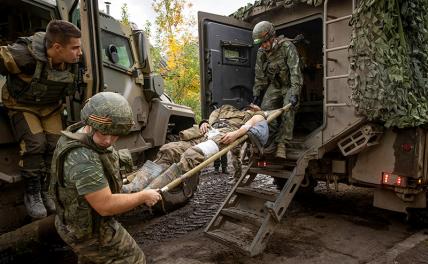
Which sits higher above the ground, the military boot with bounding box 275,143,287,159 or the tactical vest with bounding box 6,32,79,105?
the tactical vest with bounding box 6,32,79,105

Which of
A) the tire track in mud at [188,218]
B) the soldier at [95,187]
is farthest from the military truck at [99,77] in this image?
the soldier at [95,187]

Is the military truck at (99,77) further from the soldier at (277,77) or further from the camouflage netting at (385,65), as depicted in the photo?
the camouflage netting at (385,65)

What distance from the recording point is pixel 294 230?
4.35 m

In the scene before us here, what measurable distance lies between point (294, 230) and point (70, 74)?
9.84ft

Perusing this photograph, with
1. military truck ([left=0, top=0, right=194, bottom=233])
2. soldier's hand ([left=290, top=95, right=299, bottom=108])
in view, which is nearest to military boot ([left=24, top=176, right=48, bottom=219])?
military truck ([left=0, top=0, right=194, bottom=233])

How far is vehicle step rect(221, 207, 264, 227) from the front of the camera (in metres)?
3.69

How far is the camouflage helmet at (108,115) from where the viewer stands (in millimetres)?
2066

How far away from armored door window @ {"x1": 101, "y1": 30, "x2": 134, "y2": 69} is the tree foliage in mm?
8718

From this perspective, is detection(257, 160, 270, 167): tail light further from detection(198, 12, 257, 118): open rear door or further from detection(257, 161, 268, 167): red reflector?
detection(198, 12, 257, 118): open rear door

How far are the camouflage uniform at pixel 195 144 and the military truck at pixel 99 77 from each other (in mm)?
941

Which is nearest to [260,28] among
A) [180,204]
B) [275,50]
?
[275,50]

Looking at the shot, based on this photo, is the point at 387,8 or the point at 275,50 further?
the point at 275,50

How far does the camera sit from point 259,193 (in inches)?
156

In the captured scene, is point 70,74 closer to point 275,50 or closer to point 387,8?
point 275,50
